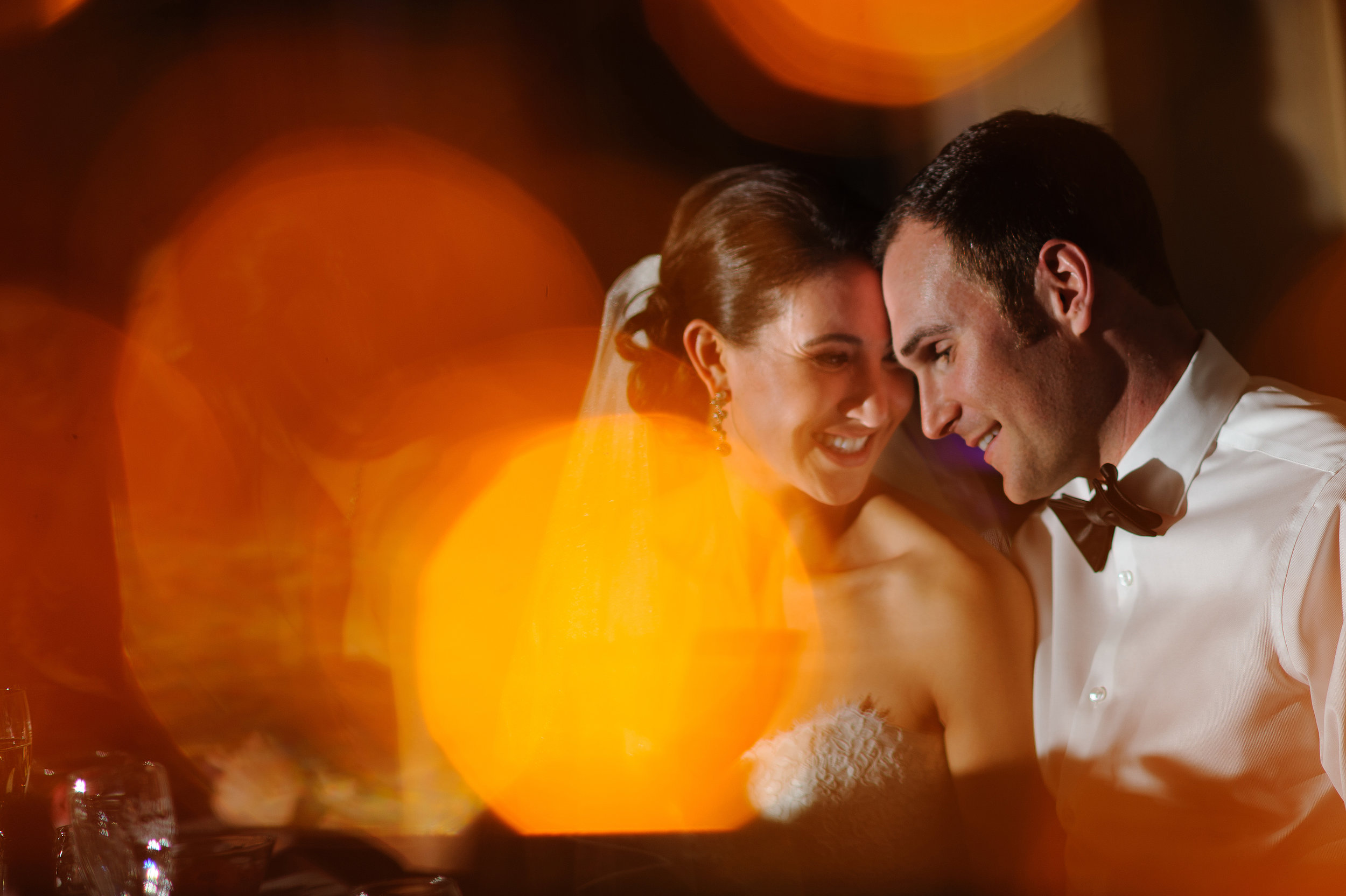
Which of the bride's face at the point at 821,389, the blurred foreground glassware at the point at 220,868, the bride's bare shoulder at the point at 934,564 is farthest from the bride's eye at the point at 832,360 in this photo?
the blurred foreground glassware at the point at 220,868

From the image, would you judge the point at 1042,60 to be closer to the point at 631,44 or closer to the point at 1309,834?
the point at 631,44

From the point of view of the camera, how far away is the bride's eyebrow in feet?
4.52

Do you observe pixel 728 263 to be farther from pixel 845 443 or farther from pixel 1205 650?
pixel 1205 650

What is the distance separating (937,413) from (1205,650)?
0.49 metres

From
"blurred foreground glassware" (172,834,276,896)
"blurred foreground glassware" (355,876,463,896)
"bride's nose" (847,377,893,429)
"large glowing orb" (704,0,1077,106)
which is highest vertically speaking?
"large glowing orb" (704,0,1077,106)

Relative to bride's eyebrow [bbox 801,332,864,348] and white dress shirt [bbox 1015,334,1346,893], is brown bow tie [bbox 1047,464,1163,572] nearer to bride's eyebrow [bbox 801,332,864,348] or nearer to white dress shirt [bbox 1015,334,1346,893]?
white dress shirt [bbox 1015,334,1346,893]

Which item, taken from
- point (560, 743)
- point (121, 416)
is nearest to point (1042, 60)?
point (560, 743)

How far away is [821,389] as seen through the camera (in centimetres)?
141

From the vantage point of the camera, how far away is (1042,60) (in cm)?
141

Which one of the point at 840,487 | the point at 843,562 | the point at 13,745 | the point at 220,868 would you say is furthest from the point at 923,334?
the point at 13,745

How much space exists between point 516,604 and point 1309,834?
121cm

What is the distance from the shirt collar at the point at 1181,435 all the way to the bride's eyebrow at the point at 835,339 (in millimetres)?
426

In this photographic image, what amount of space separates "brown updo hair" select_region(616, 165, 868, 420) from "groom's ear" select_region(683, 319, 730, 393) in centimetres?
1

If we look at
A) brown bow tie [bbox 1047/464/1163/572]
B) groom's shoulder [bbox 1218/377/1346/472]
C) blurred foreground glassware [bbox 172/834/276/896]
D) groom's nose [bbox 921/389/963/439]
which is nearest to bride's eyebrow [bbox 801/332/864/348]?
groom's nose [bbox 921/389/963/439]
